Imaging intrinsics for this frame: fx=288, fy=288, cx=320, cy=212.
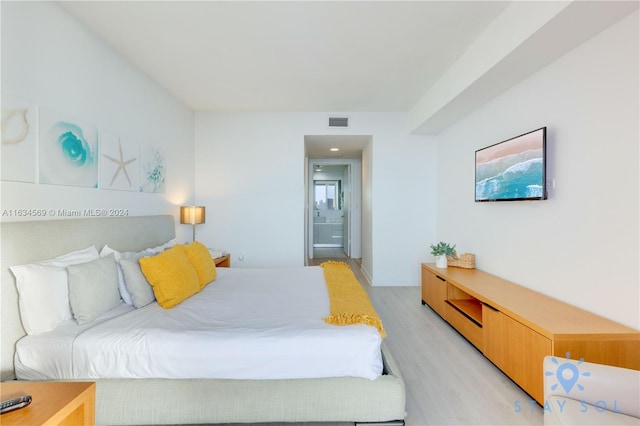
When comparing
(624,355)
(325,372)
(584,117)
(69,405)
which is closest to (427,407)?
(325,372)

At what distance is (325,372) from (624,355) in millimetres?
1678

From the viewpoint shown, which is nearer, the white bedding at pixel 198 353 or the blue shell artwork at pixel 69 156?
the white bedding at pixel 198 353

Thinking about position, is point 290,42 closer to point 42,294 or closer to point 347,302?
point 347,302

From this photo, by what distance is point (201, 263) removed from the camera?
8.63 feet

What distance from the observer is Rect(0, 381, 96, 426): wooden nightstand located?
0.99 m

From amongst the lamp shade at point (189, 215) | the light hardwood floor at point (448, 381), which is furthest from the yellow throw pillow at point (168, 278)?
the light hardwood floor at point (448, 381)

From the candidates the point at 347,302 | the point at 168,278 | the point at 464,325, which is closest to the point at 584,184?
the point at 464,325

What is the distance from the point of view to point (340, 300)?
2.10 m

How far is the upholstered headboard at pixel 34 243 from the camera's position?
4.97 ft

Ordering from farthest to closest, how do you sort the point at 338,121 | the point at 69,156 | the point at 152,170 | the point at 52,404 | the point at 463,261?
the point at 338,121 → the point at 463,261 → the point at 152,170 → the point at 69,156 → the point at 52,404

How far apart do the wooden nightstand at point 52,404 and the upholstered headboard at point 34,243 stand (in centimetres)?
52

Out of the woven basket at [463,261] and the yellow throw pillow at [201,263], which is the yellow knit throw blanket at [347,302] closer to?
the yellow throw pillow at [201,263]

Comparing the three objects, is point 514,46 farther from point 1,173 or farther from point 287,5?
point 1,173

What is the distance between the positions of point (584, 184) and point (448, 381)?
5.48ft
